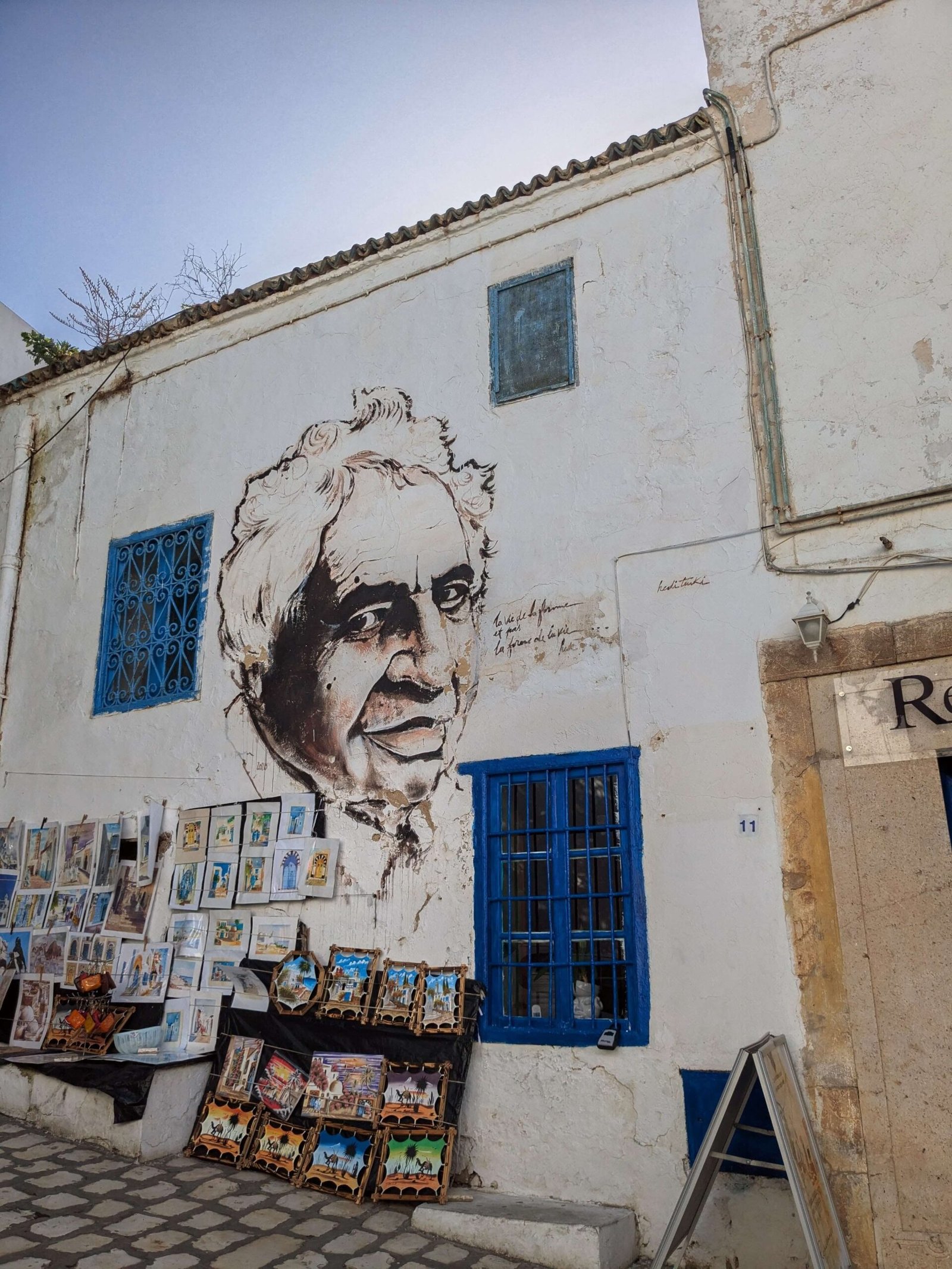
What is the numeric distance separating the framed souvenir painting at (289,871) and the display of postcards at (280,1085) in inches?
38.2

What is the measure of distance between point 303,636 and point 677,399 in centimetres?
308

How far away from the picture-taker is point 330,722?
6.64 metres

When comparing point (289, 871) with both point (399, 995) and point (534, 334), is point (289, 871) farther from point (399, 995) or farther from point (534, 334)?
point (534, 334)

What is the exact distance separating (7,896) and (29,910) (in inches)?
12.1

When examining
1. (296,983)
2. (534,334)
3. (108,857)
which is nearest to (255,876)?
(296,983)

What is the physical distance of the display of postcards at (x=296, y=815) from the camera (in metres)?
6.50

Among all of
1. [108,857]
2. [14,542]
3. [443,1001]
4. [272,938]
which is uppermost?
[14,542]

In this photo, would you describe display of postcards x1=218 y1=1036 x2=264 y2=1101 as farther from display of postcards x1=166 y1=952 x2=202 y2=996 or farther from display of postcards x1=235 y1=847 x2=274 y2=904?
display of postcards x1=235 y1=847 x2=274 y2=904

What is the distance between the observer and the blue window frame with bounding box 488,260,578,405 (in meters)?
6.46

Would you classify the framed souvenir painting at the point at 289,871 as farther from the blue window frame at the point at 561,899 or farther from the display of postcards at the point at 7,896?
the display of postcards at the point at 7,896

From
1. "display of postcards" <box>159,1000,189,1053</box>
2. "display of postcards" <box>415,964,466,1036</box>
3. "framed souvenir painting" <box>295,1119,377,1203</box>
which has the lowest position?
"framed souvenir painting" <box>295,1119,377,1203</box>

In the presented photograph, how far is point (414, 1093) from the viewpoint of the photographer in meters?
5.39

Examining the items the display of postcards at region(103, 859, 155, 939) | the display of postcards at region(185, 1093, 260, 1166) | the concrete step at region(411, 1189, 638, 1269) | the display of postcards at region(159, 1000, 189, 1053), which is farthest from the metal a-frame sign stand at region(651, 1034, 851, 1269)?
the display of postcards at region(103, 859, 155, 939)

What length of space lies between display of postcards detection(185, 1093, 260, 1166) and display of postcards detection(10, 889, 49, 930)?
248 centimetres
